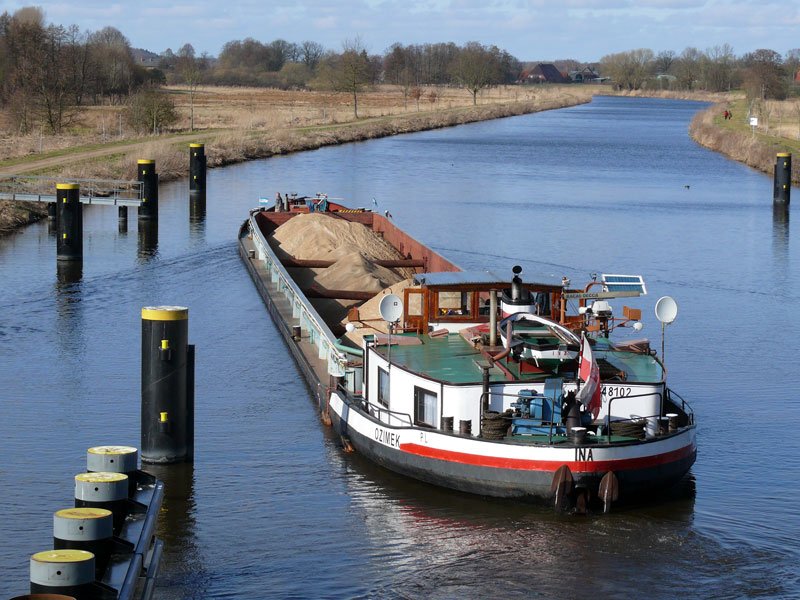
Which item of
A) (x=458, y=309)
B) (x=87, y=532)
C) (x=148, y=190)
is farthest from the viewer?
(x=148, y=190)

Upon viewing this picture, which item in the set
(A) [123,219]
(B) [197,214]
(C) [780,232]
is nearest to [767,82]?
(C) [780,232]

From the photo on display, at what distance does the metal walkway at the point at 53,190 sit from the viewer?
4291 centimetres

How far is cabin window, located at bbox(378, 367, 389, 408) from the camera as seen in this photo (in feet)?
59.8

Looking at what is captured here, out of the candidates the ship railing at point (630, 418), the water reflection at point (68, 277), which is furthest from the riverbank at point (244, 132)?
the ship railing at point (630, 418)

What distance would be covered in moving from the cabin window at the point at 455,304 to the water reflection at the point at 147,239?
Result: 18465mm

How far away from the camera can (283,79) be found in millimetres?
172750

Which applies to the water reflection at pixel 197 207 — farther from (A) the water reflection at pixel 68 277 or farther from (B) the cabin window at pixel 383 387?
(B) the cabin window at pixel 383 387

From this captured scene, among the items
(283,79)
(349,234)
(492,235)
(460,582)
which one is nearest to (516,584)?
(460,582)

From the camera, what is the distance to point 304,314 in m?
25.4

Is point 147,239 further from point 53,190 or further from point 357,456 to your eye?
point 357,456

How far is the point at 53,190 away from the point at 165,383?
31411 mm

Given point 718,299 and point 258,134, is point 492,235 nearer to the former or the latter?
point 718,299

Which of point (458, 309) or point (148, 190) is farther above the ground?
point (148, 190)

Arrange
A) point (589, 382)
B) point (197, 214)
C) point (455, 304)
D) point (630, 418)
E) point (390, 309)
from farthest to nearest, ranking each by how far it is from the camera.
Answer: point (197, 214)
point (455, 304)
point (390, 309)
point (630, 418)
point (589, 382)
